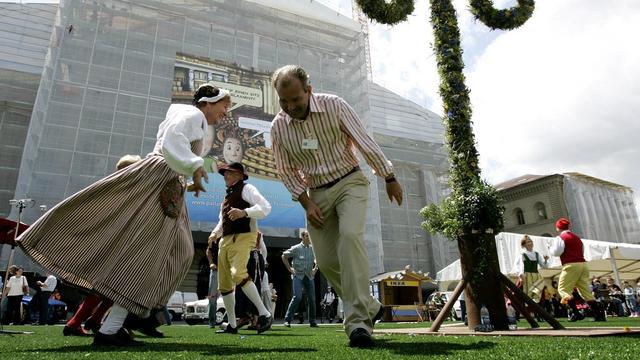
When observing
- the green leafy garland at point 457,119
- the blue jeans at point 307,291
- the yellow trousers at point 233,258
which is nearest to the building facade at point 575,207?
the blue jeans at point 307,291

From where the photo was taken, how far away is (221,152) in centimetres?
2114

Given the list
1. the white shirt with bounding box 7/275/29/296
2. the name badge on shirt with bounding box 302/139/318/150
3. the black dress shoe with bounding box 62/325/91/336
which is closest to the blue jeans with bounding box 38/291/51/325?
the white shirt with bounding box 7/275/29/296

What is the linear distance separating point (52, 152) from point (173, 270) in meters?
19.7

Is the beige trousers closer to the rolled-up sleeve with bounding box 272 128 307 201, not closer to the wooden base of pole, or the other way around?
the rolled-up sleeve with bounding box 272 128 307 201

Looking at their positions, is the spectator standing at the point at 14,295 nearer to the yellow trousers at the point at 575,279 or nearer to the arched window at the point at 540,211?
the yellow trousers at the point at 575,279

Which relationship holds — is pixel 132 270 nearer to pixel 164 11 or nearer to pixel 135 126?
pixel 135 126

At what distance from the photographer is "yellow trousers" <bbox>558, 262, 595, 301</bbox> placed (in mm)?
6407

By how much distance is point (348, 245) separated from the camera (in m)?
2.62

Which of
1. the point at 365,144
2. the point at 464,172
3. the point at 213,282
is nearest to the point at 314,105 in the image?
the point at 365,144

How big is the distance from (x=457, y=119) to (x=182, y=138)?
3.26 meters

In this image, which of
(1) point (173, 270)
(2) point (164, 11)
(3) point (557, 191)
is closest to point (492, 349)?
(1) point (173, 270)

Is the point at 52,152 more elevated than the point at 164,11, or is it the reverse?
the point at 164,11

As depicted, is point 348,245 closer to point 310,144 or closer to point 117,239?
point 310,144

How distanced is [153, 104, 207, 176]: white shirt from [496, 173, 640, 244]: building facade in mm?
42070
